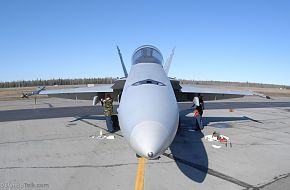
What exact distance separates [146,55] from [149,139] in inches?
245

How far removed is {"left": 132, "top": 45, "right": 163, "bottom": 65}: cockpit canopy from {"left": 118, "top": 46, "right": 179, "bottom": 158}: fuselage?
2759 mm

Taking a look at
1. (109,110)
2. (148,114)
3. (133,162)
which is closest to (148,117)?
(148,114)

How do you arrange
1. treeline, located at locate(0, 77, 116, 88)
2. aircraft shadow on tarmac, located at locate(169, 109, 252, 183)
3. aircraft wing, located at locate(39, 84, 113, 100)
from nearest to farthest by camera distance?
aircraft shadow on tarmac, located at locate(169, 109, 252, 183)
aircraft wing, located at locate(39, 84, 113, 100)
treeline, located at locate(0, 77, 116, 88)

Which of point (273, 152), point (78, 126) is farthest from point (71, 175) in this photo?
point (78, 126)

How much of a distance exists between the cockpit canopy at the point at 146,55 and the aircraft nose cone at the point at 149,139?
5149 millimetres

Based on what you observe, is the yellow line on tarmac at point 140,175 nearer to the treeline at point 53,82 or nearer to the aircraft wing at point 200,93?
the aircraft wing at point 200,93

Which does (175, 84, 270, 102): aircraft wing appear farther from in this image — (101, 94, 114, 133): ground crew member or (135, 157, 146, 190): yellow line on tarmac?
(135, 157, 146, 190): yellow line on tarmac

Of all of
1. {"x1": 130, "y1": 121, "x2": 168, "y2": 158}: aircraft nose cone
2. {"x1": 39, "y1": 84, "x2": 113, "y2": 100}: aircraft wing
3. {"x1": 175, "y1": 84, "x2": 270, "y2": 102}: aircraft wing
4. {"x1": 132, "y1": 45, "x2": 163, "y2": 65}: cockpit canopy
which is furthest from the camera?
{"x1": 39, "y1": 84, "x2": 113, "y2": 100}: aircraft wing

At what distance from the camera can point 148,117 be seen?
204 inches

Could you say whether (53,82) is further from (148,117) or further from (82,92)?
(148,117)

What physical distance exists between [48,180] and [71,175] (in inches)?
21.8

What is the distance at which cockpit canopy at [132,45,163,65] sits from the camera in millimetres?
10073

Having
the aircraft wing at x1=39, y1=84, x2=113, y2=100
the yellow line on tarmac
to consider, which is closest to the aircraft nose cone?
the yellow line on tarmac

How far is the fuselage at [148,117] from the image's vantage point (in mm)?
4823
